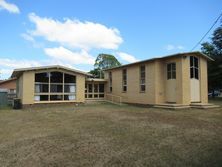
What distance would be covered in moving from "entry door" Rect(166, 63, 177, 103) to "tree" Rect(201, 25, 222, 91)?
15259 mm

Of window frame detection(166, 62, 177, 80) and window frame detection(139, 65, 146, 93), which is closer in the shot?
window frame detection(166, 62, 177, 80)

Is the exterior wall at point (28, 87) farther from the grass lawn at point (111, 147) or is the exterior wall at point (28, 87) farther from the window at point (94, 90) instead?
the grass lawn at point (111, 147)

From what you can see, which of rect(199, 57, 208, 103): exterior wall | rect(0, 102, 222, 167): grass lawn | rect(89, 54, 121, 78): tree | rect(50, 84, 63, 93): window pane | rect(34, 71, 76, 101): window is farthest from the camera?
rect(89, 54, 121, 78): tree

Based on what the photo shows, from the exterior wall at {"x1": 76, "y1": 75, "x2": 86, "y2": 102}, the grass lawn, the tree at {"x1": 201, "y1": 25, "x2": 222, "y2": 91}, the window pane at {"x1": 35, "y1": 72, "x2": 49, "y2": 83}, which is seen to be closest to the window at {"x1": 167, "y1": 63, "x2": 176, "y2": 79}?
the exterior wall at {"x1": 76, "y1": 75, "x2": 86, "y2": 102}

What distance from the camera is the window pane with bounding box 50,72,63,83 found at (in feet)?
56.5

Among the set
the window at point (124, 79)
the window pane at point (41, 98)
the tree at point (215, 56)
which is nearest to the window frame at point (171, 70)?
the window at point (124, 79)

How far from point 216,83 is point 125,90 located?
18.2 meters

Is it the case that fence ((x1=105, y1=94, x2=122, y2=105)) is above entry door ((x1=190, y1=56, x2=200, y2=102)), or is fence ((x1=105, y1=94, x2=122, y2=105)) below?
below

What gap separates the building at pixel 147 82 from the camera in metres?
15.7

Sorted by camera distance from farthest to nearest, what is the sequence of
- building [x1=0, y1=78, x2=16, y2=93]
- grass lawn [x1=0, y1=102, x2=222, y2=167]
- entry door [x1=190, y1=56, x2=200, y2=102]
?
building [x1=0, y1=78, x2=16, y2=93] < entry door [x1=190, y1=56, x2=200, y2=102] < grass lawn [x1=0, y1=102, x2=222, y2=167]

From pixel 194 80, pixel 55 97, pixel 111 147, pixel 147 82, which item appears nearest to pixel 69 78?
pixel 55 97

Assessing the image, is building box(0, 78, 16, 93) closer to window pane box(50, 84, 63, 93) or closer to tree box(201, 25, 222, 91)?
window pane box(50, 84, 63, 93)

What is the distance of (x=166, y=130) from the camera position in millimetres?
7195

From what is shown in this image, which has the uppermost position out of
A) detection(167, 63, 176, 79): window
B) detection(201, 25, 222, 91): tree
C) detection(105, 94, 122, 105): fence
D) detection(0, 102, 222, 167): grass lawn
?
detection(201, 25, 222, 91): tree
